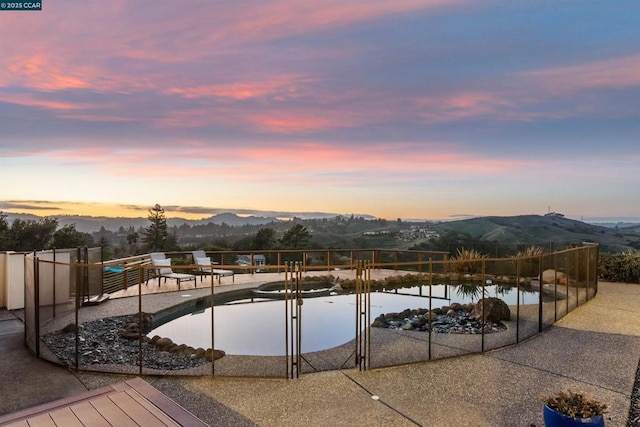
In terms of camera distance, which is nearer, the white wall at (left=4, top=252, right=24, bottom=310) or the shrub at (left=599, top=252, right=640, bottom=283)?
the white wall at (left=4, top=252, right=24, bottom=310)

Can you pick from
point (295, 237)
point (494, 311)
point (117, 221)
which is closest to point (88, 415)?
point (494, 311)

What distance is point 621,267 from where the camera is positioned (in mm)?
12625

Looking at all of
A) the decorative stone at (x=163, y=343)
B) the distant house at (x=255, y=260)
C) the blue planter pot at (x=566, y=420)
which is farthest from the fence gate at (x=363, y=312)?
the distant house at (x=255, y=260)

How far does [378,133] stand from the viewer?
43.7ft

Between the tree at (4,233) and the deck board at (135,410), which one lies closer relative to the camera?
the deck board at (135,410)

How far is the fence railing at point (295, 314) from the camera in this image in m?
5.45

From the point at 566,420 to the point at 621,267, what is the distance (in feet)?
39.7

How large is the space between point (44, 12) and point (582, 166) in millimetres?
16666

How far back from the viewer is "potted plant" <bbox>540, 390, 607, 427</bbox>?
2992 mm

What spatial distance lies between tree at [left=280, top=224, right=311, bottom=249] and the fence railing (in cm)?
940

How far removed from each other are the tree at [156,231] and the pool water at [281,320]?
1619 centimetres

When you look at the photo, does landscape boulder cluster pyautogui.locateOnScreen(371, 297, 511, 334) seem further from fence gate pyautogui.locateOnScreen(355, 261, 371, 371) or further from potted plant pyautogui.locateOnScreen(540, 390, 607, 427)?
potted plant pyautogui.locateOnScreen(540, 390, 607, 427)

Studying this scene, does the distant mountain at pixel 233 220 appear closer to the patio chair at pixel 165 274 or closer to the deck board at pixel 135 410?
the patio chair at pixel 165 274

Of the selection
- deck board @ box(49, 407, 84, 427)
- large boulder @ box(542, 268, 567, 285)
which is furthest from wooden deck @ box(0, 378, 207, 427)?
large boulder @ box(542, 268, 567, 285)
